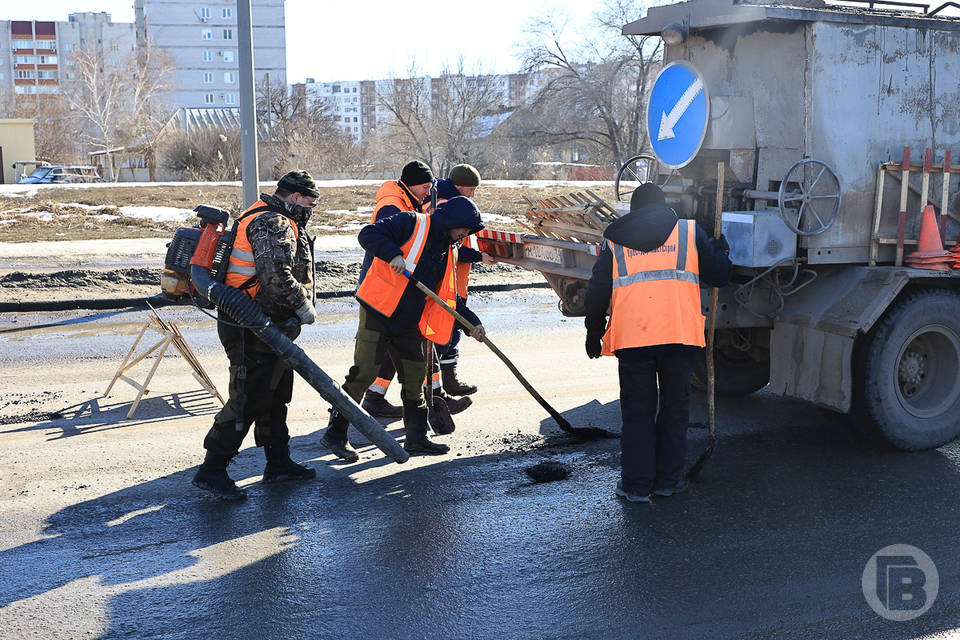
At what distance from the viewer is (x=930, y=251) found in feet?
18.5

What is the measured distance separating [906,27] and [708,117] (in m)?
1.31

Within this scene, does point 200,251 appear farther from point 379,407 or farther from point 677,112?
point 677,112

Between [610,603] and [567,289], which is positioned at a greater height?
[567,289]

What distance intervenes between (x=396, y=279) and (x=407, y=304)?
0.55ft

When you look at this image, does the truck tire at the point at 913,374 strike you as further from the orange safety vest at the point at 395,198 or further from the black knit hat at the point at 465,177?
the orange safety vest at the point at 395,198

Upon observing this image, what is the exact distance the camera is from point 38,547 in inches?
168

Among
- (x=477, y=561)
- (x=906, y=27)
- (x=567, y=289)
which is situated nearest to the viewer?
(x=477, y=561)

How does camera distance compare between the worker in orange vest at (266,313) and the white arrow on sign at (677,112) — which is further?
the white arrow on sign at (677,112)

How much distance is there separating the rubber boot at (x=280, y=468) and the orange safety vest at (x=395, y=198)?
1.97 m

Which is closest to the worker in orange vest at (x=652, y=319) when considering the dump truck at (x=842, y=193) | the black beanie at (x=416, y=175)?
the dump truck at (x=842, y=193)

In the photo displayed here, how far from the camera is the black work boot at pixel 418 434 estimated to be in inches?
224

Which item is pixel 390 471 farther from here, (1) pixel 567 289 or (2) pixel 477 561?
(1) pixel 567 289

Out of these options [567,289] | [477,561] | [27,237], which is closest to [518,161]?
[27,237]

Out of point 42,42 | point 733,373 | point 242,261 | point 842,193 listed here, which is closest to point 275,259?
point 242,261
